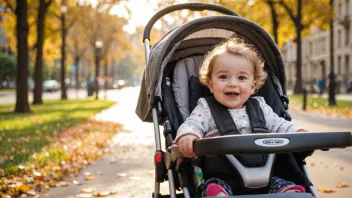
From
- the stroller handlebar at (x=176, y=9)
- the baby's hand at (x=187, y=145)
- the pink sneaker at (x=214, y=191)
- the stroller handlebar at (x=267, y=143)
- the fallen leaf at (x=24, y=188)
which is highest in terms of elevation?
the stroller handlebar at (x=176, y=9)

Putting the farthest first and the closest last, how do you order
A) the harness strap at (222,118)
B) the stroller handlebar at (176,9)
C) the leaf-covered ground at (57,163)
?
the leaf-covered ground at (57,163)
the stroller handlebar at (176,9)
the harness strap at (222,118)

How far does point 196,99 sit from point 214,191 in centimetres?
124

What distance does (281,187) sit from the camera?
3432mm

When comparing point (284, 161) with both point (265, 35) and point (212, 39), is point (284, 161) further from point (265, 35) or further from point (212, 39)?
point (212, 39)

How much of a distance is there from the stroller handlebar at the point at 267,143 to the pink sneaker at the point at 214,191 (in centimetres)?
53

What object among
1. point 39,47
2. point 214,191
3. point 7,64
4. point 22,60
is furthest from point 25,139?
point 7,64

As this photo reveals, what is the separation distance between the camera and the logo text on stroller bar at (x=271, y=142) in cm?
273

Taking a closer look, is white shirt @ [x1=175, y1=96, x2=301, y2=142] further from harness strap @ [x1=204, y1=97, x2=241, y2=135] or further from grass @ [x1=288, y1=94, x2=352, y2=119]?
grass @ [x1=288, y1=94, x2=352, y2=119]

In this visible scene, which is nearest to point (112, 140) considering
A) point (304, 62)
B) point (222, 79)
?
point (222, 79)

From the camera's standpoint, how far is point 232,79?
12.1 feet

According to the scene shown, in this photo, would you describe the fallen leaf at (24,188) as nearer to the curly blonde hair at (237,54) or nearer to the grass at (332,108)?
the curly blonde hair at (237,54)

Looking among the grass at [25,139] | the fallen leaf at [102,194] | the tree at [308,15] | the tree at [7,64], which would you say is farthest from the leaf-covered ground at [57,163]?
the tree at [7,64]

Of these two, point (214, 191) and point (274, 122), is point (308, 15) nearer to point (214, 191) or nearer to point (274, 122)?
point (274, 122)

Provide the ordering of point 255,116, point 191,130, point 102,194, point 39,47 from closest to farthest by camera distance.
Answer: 1. point 191,130
2. point 255,116
3. point 102,194
4. point 39,47
